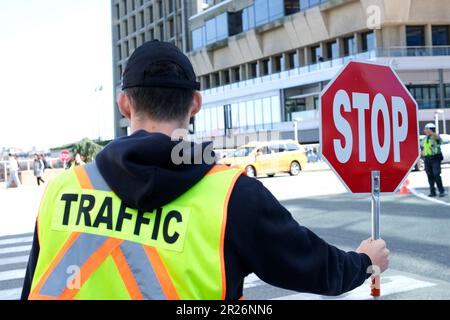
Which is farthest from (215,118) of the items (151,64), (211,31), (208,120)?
(151,64)

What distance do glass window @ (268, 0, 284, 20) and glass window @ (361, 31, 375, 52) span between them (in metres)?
8.73

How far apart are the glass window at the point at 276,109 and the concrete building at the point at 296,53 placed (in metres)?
0.09

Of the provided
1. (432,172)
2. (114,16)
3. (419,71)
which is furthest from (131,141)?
(114,16)

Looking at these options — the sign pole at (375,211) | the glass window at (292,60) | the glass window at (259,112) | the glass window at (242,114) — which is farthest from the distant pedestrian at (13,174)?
the glass window at (242,114)

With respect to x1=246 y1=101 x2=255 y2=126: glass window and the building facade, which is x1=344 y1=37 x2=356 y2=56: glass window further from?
x1=246 y1=101 x2=255 y2=126: glass window

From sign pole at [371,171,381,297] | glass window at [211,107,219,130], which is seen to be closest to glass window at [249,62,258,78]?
glass window at [211,107,219,130]

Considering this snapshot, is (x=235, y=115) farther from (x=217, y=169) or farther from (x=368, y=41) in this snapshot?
(x=217, y=169)

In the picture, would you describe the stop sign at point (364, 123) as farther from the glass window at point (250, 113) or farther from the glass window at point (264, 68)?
the glass window at point (264, 68)

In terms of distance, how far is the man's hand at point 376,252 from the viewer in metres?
1.92

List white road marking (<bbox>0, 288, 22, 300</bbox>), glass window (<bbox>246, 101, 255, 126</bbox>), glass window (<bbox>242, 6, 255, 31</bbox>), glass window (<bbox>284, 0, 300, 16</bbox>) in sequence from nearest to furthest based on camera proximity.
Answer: white road marking (<bbox>0, 288, 22, 300</bbox>), glass window (<bbox>284, 0, 300, 16</bbox>), glass window (<bbox>242, 6, 255, 31</bbox>), glass window (<bbox>246, 101, 255, 126</bbox>)

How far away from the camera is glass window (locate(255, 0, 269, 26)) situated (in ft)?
171

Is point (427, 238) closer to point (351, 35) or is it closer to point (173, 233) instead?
point (173, 233)

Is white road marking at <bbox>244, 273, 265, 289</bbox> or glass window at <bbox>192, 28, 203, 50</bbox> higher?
glass window at <bbox>192, 28, 203, 50</bbox>

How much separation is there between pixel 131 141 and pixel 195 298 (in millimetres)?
468
